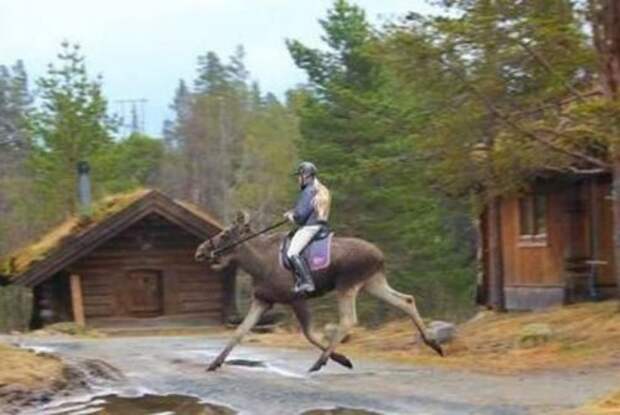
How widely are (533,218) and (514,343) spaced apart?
9.76 meters

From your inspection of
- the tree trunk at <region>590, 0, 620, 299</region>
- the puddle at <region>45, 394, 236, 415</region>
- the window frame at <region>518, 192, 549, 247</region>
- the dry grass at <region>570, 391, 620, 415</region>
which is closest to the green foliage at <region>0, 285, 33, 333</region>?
the window frame at <region>518, 192, 549, 247</region>

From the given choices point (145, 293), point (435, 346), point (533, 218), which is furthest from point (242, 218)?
Result: point (145, 293)

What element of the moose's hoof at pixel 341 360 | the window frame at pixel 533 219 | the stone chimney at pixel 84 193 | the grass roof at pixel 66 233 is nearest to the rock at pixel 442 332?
the moose's hoof at pixel 341 360

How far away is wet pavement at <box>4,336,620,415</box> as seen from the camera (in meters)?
12.2

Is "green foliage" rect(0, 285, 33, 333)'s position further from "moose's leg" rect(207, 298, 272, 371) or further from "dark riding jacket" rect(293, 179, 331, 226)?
"dark riding jacket" rect(293, 179, 331, 226)

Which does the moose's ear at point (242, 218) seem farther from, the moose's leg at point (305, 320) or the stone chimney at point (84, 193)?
the stone chimney at point (84, 193)

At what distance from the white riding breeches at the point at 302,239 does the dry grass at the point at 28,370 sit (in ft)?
10.6

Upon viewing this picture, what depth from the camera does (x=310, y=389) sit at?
1386cm

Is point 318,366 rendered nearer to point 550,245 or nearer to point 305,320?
point 305,320

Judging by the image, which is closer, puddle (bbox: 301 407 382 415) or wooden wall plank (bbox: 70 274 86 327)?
puddle (bbox: 301 407 382 415)

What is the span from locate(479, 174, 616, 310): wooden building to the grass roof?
943 centimetres

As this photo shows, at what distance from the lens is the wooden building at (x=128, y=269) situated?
32594mm

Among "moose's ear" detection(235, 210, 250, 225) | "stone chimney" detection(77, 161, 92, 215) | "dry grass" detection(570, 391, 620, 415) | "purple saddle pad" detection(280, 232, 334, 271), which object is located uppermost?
"stone chimney" detection(77, 161, 92, 215)

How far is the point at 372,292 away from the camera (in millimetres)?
16766
